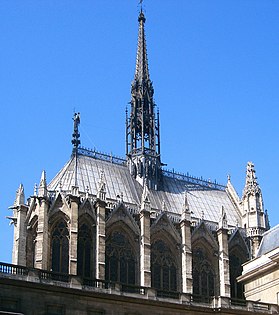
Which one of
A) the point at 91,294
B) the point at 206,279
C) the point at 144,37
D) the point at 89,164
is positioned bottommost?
the point at 91,294

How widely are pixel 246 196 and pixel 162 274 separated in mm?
15722

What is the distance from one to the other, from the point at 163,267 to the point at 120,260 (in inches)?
186

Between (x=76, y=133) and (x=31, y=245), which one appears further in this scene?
(x=76, y=133)

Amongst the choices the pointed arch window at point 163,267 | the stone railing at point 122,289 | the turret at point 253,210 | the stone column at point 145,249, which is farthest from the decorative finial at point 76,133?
the stone railing at point 122,289

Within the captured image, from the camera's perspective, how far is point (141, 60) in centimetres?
9500

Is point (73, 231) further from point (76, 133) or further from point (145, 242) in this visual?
point (76, 133)

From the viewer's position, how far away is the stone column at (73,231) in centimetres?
7056

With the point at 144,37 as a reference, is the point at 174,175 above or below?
below

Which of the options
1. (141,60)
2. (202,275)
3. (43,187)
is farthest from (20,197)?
(141,60)

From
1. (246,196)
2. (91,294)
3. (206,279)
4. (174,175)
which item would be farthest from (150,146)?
(91,294)

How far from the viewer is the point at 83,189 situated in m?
78.4

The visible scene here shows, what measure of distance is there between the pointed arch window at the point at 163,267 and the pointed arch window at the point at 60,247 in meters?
9.25

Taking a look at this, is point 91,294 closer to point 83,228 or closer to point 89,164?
point 83,228

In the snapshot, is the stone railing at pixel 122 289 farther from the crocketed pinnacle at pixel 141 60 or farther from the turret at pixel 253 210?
the crocketed pinnacle at pixel 141 60
